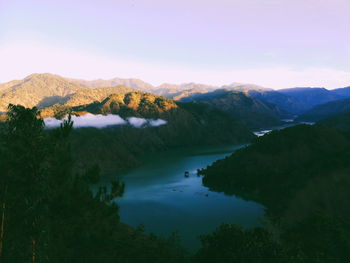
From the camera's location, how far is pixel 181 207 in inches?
2844

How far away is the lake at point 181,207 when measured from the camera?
193 feet

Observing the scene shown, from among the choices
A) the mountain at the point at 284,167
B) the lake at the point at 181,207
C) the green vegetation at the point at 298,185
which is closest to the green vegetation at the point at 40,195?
the green vegetation at the point at 298,185

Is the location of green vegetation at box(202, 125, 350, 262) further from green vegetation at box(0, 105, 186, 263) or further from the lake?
green vegetation at box(0, 105, 186, 263)

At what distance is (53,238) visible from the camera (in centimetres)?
2227

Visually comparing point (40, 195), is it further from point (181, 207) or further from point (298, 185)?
point (298, 185)

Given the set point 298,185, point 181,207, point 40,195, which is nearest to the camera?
point 40,195

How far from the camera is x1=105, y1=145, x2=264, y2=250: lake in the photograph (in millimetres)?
58812

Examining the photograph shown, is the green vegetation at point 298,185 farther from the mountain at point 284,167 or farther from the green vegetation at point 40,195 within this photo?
the green vegetation at point 40,195

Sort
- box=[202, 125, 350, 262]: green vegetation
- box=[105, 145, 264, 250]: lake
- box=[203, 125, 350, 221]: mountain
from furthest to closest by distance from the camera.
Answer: box=[203, 125, 350, 221]: mountain → box=[105, 145, 264, 250]: lake → box=[202, 125, 350, 262]: green vegetation

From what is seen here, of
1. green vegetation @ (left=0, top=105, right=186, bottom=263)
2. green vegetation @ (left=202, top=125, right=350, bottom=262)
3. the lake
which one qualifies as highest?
green vegetation @ (left=0, top=105, right=186, bottom=263)

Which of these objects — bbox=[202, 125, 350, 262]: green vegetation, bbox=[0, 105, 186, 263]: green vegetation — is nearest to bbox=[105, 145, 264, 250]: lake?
bbox=[202, 125, 350, 262]: green vegetation

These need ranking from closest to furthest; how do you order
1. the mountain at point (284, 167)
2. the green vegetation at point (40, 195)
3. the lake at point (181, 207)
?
the green vegetation at point (40, 195), the lake at point (181, 207), the mountain at point (284, 167)

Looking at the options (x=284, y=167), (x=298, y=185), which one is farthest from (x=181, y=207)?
(x=284, y=167)

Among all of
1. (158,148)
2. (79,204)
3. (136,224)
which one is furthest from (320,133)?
(158,148)
